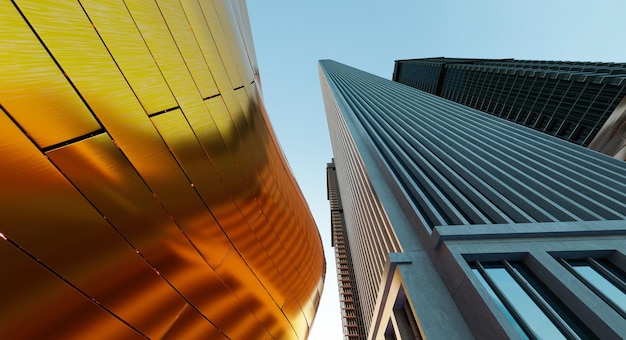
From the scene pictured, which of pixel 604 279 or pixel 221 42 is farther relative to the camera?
pixel 604 279

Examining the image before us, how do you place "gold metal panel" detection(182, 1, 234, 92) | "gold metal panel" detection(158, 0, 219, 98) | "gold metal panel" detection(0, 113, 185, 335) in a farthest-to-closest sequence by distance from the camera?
"gold metal panel" detection(182, 1, 234, 92) → "gold metal panel" detection(158, 0, 219, 98) → "gold metal panel" detection(0, 113, 185, 335)

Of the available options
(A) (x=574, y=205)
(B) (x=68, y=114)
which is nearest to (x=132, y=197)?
(B) (x=68, y=114)

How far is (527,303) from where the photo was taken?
23.1 feet

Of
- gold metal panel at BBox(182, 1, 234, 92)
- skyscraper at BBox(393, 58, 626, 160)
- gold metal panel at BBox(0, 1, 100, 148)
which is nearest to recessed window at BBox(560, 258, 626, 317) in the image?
gold metal panel at BBox(182, 1, 234, 92)

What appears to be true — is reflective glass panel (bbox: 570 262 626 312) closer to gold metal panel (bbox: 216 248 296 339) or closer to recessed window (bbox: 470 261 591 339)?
recessed window (bbox: 470 261 591 339)

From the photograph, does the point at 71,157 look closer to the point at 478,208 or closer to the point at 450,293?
the point at 450,293

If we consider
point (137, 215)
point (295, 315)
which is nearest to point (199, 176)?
point (137, 215)

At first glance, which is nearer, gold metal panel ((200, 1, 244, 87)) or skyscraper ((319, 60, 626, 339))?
gold metal panel ((200, 1, 244, 87))

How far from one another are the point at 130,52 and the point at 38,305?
3905 mm

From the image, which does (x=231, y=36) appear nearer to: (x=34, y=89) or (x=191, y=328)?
(x=34, y=89)

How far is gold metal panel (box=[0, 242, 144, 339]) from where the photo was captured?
297 cm

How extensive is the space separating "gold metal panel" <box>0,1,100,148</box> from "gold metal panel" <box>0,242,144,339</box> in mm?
1449

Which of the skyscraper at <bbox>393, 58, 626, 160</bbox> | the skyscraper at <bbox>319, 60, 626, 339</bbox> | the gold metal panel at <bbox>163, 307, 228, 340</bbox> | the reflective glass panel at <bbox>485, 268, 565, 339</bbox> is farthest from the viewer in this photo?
the skyscraper at <bbox>393, 58, 626, 160</bbox>

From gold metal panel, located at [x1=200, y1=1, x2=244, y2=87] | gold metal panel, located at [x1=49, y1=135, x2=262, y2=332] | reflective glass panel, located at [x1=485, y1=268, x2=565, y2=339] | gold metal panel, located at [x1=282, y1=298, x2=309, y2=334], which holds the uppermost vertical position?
gold metal panel, located at [x1=200, y1=1, x2=244, y2=87]
